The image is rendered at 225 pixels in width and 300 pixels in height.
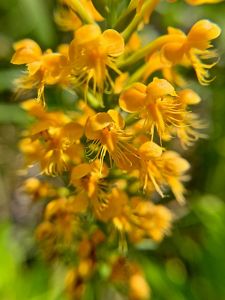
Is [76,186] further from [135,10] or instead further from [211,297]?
[211,297]

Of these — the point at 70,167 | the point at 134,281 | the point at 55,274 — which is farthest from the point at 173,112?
the point at 55,274

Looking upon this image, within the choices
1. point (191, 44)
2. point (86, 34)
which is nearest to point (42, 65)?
point (86, 34)

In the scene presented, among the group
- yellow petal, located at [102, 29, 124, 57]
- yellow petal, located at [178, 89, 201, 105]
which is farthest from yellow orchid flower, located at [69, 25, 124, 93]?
yellow petal, located at [178, 89, 201, 105]

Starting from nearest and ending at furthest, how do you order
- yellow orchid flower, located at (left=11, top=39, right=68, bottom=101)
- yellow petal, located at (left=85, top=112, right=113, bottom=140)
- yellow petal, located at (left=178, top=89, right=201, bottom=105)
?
yellow petal, located at (left=85, top=112, right=113, bottom=140) < yellow orchid flower, located at (left=11, top=39, right=68, bottom=101) < yellow petal, located at (left=178, top=89, right=201, bottom=105)

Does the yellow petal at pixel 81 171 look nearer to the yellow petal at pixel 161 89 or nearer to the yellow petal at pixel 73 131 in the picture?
the yellow petal at pixel 73 131

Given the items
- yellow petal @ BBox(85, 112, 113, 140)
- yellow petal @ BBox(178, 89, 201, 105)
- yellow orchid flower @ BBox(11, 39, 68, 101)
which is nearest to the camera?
yellow petal @ BBox(85, 112, 113, 140)

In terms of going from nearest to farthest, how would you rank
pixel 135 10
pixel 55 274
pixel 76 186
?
pixel 135 10 < pixel 76 186 < pixel 55 274

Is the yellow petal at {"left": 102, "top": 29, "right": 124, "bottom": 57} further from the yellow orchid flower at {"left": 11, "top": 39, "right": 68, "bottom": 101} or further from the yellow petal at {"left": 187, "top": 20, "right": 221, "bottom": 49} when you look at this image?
the yellow petal at {"left": 187, "top": 20, "right": 221, "bottom": 49}
